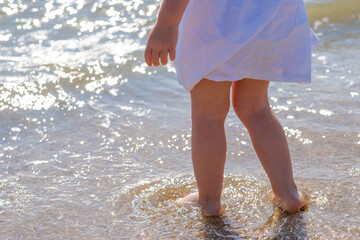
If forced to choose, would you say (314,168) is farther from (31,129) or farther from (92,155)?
(31,129)

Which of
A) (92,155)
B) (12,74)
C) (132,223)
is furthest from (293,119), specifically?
(12,74)

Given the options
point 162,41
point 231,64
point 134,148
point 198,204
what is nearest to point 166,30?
point 162,41

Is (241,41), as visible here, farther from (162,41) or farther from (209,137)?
(209,137)

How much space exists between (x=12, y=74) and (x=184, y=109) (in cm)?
135

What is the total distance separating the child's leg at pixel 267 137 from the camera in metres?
2.22

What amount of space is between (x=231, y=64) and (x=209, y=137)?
0.98 ft

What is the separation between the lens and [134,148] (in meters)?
2.98

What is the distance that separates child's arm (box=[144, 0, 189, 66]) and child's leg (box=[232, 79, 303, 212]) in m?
0.37

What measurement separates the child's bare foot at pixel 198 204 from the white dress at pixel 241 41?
474 mm

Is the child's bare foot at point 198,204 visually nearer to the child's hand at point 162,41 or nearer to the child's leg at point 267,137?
the child's leg at point 267,137

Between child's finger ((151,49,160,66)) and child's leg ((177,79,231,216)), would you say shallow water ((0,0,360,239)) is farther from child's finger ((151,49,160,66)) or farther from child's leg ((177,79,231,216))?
child's finger ((151,49,160,66))

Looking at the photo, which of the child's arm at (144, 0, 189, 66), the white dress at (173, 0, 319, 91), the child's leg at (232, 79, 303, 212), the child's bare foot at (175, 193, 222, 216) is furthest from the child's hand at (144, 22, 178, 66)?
the child's bare foot at (175, 193, 222, 216)

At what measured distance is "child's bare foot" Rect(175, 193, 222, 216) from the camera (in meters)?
2.25

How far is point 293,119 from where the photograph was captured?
3250 mm
